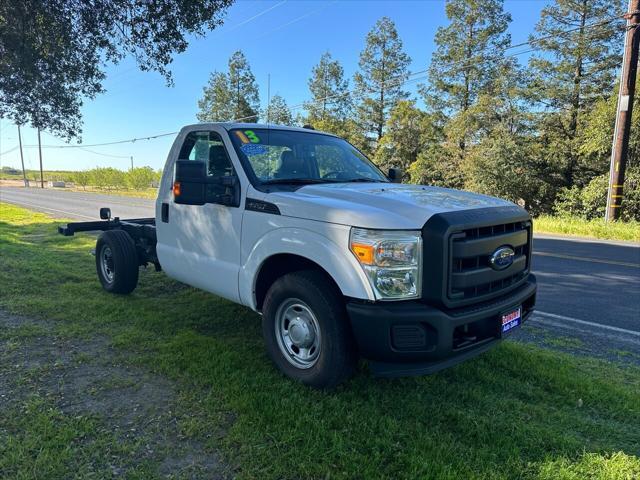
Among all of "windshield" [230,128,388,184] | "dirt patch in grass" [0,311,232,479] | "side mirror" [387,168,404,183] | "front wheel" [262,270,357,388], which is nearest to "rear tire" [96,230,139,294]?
"dirt patch in grass" [0,311,232,479]

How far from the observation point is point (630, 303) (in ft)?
20.4

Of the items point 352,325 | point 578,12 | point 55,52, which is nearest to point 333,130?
point 578,12

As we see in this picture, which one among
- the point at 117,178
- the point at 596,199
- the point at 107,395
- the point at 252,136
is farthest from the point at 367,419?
the point at 117,178

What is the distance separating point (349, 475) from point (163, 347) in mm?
2285

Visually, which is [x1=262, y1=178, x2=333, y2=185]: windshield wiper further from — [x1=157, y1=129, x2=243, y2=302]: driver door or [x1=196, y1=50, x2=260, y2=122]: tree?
[x1=196, y1=50, x2=260, y2=122]: tree

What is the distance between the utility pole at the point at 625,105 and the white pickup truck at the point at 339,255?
49.8 feet

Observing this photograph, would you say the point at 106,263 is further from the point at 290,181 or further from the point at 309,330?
the point at 309,330

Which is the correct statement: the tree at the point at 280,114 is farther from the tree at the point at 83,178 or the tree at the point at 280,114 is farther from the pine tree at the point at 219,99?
the tree at the point at 83,178

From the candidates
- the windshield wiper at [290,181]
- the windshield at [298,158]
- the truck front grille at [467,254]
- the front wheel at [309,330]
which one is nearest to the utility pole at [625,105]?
the windshield at [298,158]

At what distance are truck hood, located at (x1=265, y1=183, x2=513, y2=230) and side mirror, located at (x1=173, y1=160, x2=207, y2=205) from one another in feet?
1.86

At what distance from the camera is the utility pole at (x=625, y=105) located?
15492 millimetres

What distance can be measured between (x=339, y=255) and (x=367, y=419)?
1.09 meters

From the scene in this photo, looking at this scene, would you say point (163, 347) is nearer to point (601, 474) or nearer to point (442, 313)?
point (442, 313)

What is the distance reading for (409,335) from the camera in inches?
113
